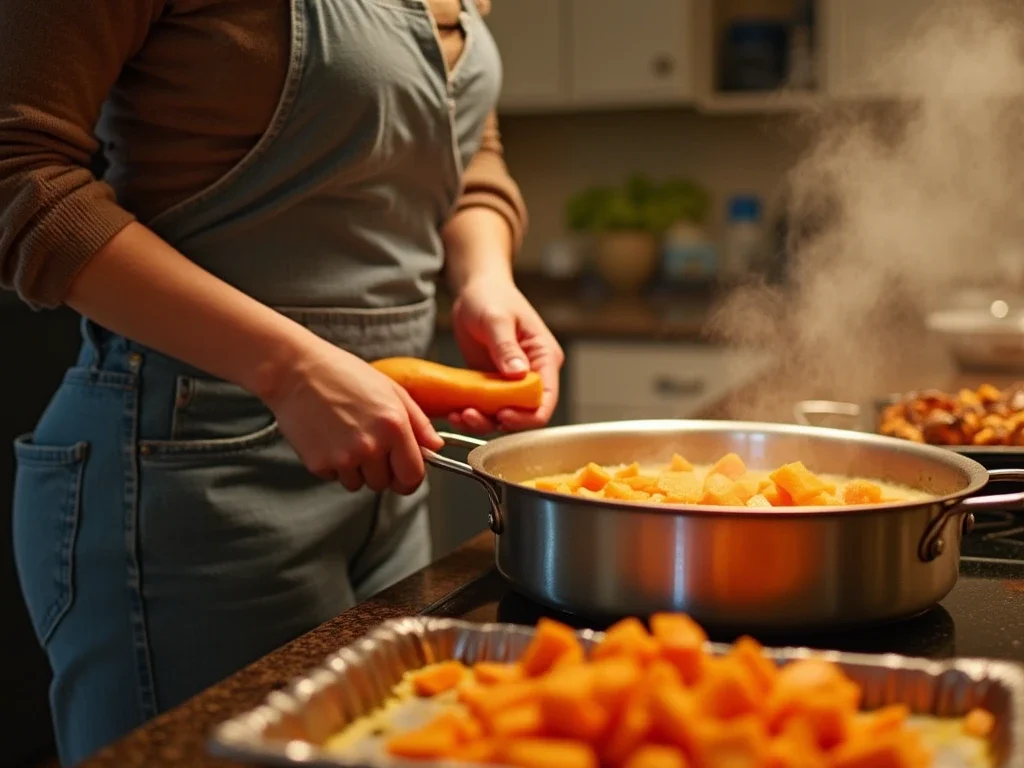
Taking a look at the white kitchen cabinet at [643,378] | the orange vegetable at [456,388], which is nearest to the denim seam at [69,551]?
the orange vegetable at [456,388]

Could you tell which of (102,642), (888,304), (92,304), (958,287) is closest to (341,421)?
(92,304)

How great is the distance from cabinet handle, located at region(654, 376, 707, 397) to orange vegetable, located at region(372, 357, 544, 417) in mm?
1826

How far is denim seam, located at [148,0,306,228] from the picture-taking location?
117 centimetres

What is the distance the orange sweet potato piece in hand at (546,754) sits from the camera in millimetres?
559

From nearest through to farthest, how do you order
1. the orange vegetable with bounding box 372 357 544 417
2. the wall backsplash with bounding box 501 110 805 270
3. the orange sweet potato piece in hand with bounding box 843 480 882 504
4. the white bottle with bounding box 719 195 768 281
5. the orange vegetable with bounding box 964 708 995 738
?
the orange vegetable with bounding box 964 708 995 738
the orange sweet potato piece in hand with bounding box 843 480 882 504
the orange vegetable with bounding box 372 357 544 417
the white bottle with bounding box 719 195 768 281
the wall backsplash with bounding box 501 110 805 270

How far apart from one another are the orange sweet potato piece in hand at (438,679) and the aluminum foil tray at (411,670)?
2cm

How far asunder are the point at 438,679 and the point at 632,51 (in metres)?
Result: 2.94

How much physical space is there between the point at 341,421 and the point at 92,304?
260mm

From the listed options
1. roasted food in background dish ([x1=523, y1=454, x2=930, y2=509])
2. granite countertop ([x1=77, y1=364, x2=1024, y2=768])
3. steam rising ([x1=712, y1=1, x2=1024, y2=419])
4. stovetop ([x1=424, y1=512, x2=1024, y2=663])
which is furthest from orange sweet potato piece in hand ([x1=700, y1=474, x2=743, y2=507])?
steam rising ([x1=712, y1=1, x2=1024, y2=419])

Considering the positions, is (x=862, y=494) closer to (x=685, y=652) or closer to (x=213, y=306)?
(x=685, y=652)

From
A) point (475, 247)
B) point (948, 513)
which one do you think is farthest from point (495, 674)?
point (475, 247)

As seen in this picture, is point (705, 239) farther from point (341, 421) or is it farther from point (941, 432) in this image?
point (341, 421)

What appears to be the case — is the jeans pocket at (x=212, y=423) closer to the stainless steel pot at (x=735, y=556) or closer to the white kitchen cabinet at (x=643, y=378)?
the stainless steel pot at (x=735, y=556)

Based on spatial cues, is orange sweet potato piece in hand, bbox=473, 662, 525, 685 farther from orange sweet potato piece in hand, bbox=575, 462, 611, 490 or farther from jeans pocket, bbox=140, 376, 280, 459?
jeans pocket, bbox=140, 376, 280, 459
